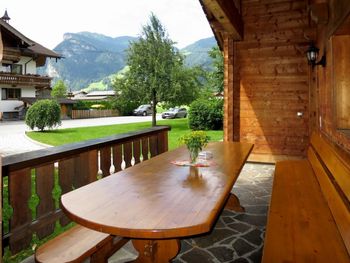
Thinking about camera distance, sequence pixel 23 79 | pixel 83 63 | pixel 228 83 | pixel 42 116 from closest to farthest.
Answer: pixel 228 83, pixel 42 116, pixel 23 79, pixel 83 63

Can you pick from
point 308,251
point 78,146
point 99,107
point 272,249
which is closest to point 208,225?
point 272,249

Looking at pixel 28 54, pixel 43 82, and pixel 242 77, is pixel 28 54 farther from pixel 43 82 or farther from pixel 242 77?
pixel 242 77

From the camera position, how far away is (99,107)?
30375mm

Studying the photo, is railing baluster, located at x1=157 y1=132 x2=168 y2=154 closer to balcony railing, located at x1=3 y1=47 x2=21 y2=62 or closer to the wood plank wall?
balcony railing, located at x1=3 y1=47 x2=21 y2=62

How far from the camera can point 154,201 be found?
175cm

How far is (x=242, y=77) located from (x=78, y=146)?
4.84 meters

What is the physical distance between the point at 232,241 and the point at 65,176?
160 centimetres

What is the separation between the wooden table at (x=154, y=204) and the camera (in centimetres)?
141

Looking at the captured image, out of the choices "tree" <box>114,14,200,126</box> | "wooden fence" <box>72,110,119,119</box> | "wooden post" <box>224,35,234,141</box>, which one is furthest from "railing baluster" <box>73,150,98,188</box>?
"wooden fence" <box>72,110,119,119</box>

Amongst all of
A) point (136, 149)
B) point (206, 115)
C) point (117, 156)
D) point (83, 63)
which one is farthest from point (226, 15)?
point (83, 63)

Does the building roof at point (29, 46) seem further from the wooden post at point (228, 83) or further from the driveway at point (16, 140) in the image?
the wooden post at point (228, 83)

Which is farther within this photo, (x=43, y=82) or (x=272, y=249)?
(x=43, y=82)

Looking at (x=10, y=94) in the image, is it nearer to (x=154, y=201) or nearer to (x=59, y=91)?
(x=59, y=91)

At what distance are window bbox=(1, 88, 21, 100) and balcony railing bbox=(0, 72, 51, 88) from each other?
120 centimetres
